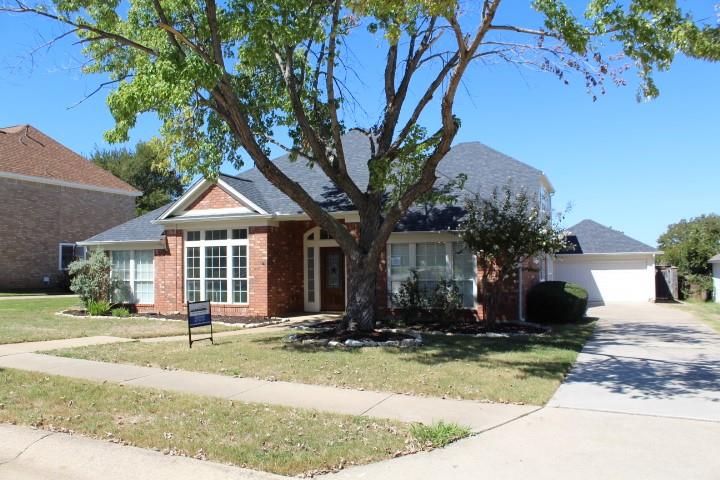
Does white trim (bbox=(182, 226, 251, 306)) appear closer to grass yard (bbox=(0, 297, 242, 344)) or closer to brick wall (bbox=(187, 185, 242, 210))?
brick wall (bbox=(187, 185, 242, 210))

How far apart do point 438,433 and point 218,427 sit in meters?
2.35

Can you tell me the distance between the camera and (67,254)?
3297 centimetres

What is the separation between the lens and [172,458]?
551cm

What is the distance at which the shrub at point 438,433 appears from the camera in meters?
5.75

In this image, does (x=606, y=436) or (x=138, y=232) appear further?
(x=138, y=232)

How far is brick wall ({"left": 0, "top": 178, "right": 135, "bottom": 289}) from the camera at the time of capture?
1177 inches

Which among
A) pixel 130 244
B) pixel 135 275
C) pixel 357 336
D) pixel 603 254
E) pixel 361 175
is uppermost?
pixel 361 175

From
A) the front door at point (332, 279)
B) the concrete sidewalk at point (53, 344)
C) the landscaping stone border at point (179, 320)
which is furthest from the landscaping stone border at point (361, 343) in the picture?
the front door at point (332, 279)

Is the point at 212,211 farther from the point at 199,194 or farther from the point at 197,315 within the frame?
the point at 197,315

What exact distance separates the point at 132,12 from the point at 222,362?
790 cm

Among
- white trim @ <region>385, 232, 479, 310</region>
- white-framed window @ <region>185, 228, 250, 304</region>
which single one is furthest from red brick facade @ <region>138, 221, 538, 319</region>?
white-framed window @ <region>185, 228, 250, 304</region>

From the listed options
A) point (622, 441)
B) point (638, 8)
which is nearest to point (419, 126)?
point (638, 8)

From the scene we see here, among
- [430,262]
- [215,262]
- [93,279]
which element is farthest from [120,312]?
[430,262]

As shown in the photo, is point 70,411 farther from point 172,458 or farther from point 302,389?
point 302,389
